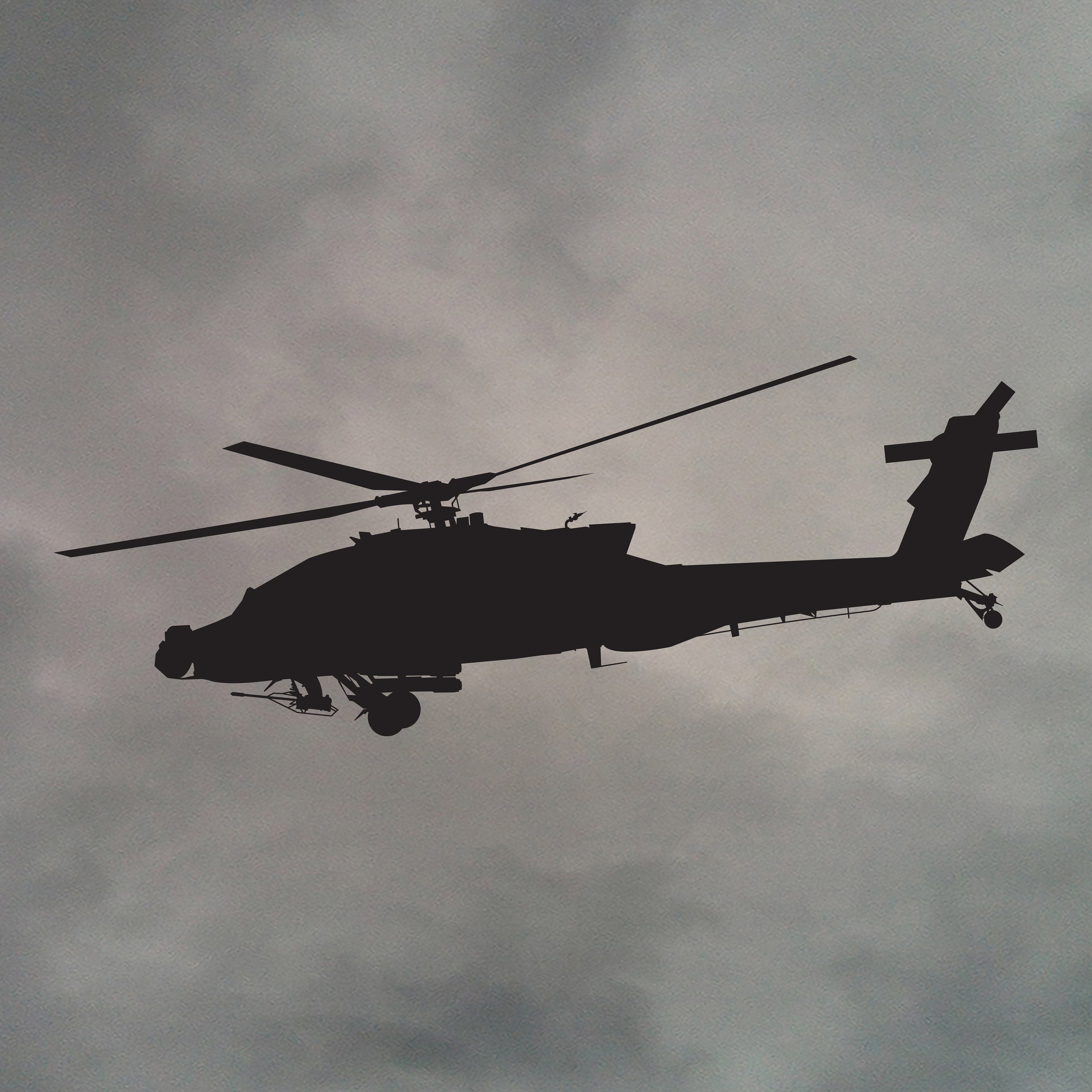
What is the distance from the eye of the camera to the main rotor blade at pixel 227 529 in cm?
2112

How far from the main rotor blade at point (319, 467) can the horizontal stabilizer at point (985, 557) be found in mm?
15014

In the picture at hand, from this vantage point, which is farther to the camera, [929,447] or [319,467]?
[929,447]

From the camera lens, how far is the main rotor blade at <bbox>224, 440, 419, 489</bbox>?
72.7 feet

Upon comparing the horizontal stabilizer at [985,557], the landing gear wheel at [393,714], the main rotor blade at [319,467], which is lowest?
the landing gear wheel at [393,714]

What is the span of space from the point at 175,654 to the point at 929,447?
21.3 m

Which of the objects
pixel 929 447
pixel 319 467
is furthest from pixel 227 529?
pixel 929 447

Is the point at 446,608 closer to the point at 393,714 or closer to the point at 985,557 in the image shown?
the point at 393,714

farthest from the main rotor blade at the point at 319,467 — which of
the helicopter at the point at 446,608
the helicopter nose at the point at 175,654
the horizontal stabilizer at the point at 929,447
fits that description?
the horizontal stabilizer at the point at 929,447

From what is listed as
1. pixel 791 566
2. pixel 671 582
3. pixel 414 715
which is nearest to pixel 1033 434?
pixel 791 566

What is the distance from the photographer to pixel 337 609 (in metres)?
24.3

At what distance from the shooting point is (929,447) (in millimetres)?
28547

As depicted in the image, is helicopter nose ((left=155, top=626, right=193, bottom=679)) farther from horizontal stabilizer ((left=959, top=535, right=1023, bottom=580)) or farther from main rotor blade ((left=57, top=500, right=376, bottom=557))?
horizontal stabilizer ((left=959, top=535, right=1023, bottom=580))

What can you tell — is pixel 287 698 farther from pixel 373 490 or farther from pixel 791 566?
pixel 791 566

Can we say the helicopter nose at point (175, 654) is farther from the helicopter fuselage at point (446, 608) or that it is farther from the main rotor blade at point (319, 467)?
the main rotor blade at point (319, 467)
